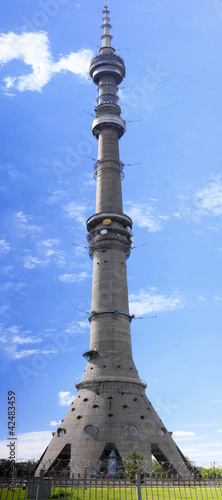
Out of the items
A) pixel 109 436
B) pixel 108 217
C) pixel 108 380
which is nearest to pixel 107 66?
pixel 108 217

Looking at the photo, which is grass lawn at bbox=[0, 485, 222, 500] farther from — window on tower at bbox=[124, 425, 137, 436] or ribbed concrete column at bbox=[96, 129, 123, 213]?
ribbed concrete column at bbox=[96, 129, 123, 213]

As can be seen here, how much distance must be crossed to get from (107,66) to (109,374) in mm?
67636

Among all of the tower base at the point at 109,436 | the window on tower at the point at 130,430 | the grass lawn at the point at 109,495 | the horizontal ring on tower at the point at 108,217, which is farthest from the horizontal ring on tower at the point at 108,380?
the grass lawn at the point at 109,495

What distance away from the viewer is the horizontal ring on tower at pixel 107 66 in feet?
289

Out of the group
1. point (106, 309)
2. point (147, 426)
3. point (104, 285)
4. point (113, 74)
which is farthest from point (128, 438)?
point (113, 74)

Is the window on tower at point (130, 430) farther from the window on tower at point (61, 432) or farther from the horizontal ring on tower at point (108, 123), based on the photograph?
the horizontal ring on tower at point (108, 123)

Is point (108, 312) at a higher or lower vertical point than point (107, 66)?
lower

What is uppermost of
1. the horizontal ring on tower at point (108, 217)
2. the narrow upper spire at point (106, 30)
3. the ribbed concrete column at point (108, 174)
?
the narrow upper spire at point (106, 30)

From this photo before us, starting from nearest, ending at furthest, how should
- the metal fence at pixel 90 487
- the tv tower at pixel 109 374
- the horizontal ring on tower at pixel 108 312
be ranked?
the metal fence at pixel 90 487 → the tv tower at pixel 109 374 → the horizontal ring on tower at pixel 108 312

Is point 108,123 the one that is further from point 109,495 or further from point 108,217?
point 109,495

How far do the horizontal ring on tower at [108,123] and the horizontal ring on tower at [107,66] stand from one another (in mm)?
13349

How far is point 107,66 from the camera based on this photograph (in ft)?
290

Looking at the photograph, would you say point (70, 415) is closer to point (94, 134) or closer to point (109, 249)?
point (109, 249)

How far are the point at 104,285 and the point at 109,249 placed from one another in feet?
22.9
